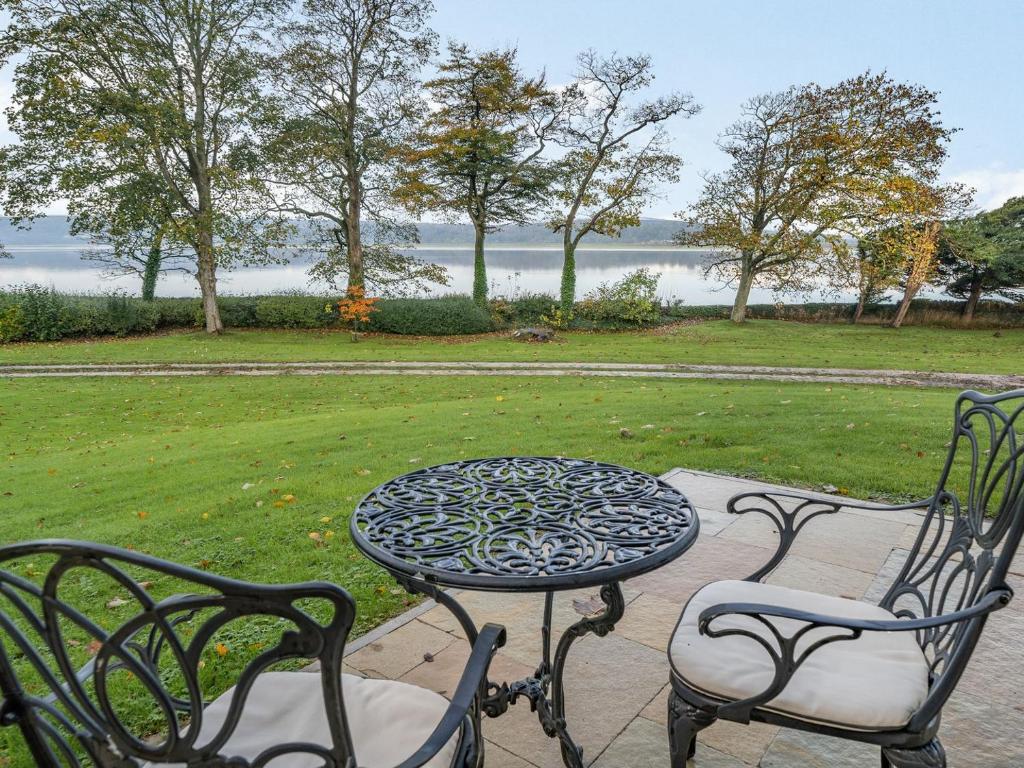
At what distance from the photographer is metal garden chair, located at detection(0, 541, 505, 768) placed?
791 millimetres

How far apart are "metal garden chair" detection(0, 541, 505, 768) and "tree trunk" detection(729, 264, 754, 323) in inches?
815

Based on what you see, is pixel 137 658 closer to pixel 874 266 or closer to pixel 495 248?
pixel 874 266

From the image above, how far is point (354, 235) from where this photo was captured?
17.9m

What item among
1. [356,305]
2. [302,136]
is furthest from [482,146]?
[356,305]

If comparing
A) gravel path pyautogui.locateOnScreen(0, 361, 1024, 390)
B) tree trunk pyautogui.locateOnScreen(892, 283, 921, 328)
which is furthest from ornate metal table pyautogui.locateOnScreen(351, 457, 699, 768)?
tree trunk pyautogui.locateOnScreen(892, 283, 921, 328)

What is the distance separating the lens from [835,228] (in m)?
17.9

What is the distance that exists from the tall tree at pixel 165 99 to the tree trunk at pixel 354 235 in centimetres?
227

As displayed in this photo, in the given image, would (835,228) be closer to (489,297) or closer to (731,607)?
(489,297)

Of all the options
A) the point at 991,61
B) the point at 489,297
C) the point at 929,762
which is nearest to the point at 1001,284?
the point at 991,61

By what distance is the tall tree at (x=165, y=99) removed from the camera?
13758 mm

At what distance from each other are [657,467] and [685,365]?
7.23 m

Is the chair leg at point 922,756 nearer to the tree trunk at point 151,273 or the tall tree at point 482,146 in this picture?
the tall tree at point 482,146

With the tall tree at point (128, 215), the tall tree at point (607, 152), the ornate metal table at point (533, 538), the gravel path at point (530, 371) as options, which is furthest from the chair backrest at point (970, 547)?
the tall tree at point (607, 152)

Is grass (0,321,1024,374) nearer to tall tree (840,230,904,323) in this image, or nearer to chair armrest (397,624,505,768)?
tall tree (840,230,904,323)
